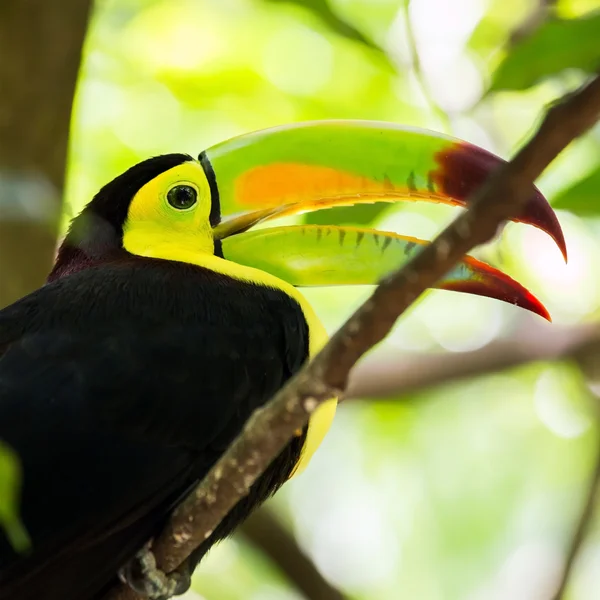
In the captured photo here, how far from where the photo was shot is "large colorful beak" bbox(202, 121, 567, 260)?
2.58 metres

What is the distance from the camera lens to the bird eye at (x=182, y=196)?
9.48 ft

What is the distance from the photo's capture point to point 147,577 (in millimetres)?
2129

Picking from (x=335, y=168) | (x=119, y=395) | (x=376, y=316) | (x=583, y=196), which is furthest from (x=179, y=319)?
(x=376, y=316)

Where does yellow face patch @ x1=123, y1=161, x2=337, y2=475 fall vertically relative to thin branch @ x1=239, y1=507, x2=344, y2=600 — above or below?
above

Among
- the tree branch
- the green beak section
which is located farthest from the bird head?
the tree branch

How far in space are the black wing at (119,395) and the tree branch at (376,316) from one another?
0.69 feet

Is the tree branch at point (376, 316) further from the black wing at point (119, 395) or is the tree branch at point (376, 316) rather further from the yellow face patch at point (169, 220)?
the yellow face patch at point (169, 220)

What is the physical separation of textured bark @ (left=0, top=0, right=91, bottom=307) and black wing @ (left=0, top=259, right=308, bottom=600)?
643mm

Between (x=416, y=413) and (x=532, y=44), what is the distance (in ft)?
13.8

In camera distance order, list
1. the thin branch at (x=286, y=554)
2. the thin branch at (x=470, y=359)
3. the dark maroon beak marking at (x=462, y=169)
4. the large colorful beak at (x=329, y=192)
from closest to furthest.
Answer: the dark maroon beak marking at (x=462, y=169) < the large colorful beak at (x=329, y=192) < the thin branch at (x=286, y=554) < the thin branch at (x=470, y=359)

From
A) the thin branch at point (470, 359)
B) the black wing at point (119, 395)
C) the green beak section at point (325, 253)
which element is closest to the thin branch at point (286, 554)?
the thin branch at point (470, 359)

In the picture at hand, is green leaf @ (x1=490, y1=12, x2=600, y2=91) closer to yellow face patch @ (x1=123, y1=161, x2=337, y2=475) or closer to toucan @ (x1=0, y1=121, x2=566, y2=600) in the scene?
toucan @ (x1=0, y1=121, x2=566, y2=600)

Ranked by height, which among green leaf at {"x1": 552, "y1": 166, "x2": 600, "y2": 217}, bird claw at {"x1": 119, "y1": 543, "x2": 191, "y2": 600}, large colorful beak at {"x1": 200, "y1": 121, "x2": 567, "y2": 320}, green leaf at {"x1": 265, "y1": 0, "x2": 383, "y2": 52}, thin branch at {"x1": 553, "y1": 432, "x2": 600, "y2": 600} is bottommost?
thin branch at {"x1": 553, "y1": 432, "x2": 600, "y2": 600}

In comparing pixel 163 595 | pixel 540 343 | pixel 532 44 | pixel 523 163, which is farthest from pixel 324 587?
pixel 523 163
